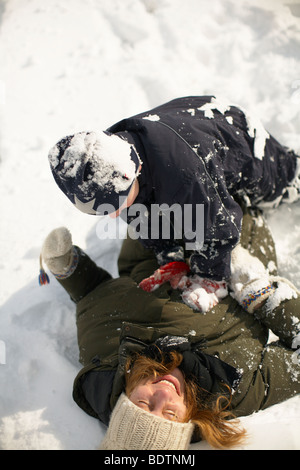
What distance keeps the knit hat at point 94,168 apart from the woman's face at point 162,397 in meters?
0.65

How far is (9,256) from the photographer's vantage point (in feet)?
6.73

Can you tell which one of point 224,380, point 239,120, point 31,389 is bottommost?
point 31,389

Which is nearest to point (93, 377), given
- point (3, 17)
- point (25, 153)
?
point (25, 153)

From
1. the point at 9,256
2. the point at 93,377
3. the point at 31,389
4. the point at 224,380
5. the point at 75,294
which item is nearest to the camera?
the point at 224,380

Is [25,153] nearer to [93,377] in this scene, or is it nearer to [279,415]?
[93,377]

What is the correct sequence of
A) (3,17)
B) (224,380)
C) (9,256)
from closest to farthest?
1. (224,380)
2. (9,256)
3. (3,17)

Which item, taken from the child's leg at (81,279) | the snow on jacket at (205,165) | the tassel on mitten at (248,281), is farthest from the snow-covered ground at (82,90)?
the snow on jacket at (205,165)

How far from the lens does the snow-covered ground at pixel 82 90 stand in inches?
70.7

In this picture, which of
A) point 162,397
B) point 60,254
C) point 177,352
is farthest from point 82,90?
point 162,397

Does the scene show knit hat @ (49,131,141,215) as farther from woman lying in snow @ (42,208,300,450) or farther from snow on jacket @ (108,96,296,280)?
woman lying in snow @ (42,208,300,450)

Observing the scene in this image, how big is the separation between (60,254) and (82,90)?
4.78 ft

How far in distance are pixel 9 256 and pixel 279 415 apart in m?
1.56

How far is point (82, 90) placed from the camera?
8.49 feet

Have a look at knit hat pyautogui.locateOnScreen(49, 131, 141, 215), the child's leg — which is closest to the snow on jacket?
knit hat pyautogui.locateOnScreen(49, 131, 141, 215)
